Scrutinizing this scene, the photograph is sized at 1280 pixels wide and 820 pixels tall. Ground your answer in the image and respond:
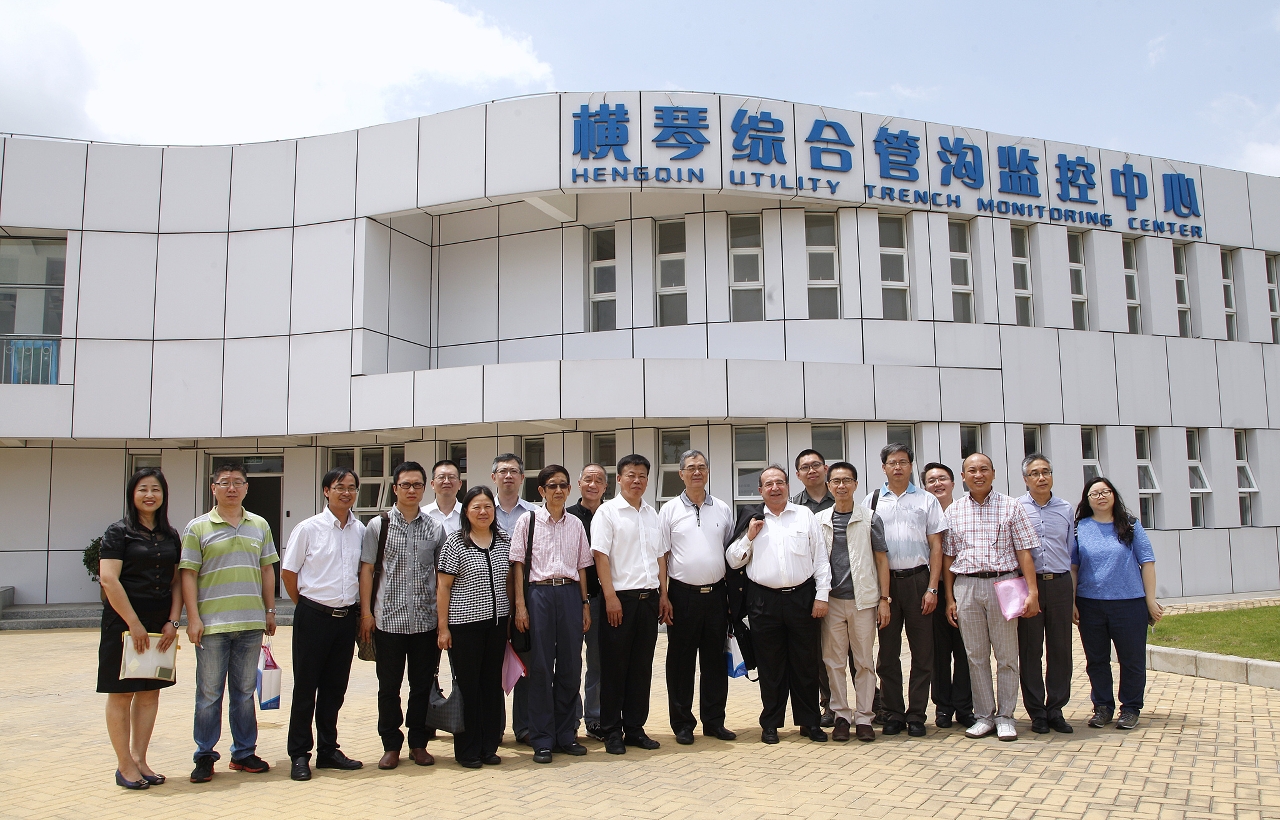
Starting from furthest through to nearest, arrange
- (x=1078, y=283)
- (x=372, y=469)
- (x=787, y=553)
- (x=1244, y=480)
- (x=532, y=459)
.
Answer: (x=1244, y=480) < (x=372, y=469) < (x=1078, y=283) < (x=532, y=459) < (x=787, y=553)

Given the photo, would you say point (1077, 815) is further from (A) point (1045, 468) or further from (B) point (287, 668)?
(B) point (287, 668)

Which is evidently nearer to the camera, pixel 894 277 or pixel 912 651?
pixel 912 651

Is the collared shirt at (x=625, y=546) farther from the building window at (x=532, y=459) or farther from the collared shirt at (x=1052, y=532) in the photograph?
the building window at (x=532, y=459)

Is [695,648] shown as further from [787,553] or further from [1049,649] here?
[1049,649]

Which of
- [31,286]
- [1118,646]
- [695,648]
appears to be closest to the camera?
[695,648]

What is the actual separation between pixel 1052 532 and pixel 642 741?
3229 mm

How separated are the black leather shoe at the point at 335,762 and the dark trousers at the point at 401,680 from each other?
0.71 feet

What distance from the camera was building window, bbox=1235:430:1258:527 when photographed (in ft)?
52.7

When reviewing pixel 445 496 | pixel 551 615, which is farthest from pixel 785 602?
pixel 445 496

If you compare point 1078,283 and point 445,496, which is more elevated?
point 1078,283

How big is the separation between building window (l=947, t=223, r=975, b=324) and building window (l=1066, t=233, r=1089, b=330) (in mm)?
1997

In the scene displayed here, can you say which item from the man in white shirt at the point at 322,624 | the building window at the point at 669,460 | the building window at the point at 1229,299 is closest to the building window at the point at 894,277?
the building window at the point at 669,460

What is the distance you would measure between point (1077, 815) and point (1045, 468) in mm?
2661

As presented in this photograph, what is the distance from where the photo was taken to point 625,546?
6070 millimetres
